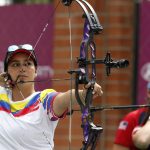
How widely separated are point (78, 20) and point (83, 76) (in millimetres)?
4015

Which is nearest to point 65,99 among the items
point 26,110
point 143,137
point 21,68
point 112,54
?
point 26,110

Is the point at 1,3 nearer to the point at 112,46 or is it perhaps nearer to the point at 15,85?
the point at 112,46

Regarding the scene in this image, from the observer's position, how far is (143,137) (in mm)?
6602

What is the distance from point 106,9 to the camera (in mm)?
8789

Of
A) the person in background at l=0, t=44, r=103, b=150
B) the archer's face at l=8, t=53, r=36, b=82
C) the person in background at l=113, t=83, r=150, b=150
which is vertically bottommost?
the person in background at l=113, t=83, r=150, b=150

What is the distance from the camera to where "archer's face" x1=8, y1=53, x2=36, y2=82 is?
553 cm

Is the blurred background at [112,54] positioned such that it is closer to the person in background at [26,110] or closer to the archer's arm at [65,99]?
the person in background at [26,110]

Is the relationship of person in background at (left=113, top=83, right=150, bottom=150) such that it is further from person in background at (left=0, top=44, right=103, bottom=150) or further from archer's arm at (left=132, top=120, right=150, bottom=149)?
person in background at (left=0, top=44, right=103, bottom=150)

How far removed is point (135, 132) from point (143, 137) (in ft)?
0.78

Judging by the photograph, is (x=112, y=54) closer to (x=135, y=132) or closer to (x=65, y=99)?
(x=135, y=132)

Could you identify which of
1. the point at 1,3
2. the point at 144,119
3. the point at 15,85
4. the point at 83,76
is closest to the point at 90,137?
the point at 83,76

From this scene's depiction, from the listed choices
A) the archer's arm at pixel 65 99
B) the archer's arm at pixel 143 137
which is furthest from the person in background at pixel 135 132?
the archer's arm at pixel 65 99

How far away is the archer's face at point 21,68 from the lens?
18.1 ft

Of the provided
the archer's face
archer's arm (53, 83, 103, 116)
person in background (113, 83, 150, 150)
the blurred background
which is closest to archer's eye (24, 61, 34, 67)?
the archer's face
